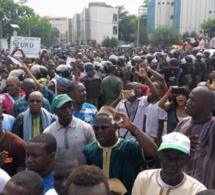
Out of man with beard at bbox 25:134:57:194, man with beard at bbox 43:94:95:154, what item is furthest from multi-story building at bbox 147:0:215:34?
man with beard at bbox 25:134:57:194

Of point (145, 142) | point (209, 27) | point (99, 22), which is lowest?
point (145, 142)

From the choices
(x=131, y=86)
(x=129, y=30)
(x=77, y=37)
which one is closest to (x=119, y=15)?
(x=129, y=30)

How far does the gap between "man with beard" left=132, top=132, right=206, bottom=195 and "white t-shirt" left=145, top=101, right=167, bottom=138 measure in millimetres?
2949

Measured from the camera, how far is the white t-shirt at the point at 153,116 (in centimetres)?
577

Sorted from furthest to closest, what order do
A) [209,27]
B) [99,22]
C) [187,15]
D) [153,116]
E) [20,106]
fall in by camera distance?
[99,22] → [187,15] → [209,27] → [153,116] → [20,106]

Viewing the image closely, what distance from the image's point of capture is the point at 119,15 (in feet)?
291

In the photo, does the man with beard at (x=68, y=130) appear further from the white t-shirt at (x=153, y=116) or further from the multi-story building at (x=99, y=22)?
the multi-story building at (x=99, y=22)

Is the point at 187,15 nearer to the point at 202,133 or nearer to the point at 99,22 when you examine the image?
the point at 99,22

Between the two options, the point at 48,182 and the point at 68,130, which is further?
the point at 68,130

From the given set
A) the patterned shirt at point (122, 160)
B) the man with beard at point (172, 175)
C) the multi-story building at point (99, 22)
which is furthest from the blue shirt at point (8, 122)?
the multi-story building at point (99, 22)

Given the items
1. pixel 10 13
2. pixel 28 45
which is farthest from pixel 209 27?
pixel 28 45

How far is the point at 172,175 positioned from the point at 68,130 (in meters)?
1.56

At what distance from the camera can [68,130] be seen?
13.4 feet

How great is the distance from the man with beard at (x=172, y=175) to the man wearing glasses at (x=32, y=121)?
6.94 feet
